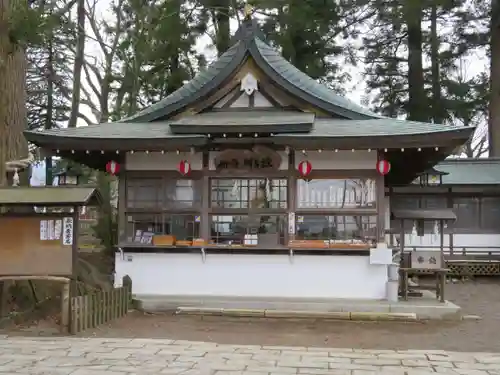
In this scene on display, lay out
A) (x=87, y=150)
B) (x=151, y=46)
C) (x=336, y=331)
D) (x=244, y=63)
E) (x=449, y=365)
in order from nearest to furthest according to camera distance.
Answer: (x=449, y=365), (x=336, y=331), (x=87, y=150), (x=244, y=63), (x=151, y=46)

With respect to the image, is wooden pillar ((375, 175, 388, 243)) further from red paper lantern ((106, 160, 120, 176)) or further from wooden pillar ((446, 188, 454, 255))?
wooden pillar ((446, 188, 454, 255))

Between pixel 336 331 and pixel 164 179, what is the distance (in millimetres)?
4643

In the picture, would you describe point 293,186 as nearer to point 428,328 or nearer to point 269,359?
point 428,328

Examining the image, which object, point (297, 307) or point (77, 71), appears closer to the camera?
point (297, 307)

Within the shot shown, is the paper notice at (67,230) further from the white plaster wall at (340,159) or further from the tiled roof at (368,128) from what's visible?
the white plaster wall at (340,159)

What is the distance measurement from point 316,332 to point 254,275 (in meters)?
2.36

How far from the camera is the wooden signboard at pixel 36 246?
8.52 meters

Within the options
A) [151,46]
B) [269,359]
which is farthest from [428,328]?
[151,46]

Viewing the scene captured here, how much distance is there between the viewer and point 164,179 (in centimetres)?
1123

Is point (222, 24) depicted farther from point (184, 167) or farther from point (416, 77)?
point (184, 167)

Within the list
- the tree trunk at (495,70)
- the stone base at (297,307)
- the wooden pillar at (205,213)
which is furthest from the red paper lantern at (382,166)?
the tree trunk at (495,70)

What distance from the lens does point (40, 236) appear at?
860 cm

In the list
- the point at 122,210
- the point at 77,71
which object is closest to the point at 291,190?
the point at 122,210

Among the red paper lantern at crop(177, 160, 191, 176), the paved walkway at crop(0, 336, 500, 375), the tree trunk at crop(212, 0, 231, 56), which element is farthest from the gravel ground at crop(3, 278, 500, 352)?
the tree trunk at crop(212, 0, 231, 56)
